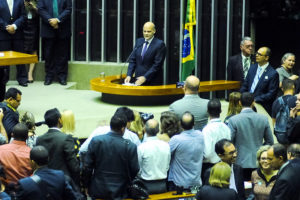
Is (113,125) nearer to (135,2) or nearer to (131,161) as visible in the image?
(131,161)

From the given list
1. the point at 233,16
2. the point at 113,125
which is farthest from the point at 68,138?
the point at 233,16

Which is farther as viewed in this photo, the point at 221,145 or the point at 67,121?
the point at 67,121

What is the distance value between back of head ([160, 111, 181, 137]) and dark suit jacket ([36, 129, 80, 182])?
4.44 feet

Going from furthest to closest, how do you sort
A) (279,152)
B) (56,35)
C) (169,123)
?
(56,35) < (169,123) < (279,152)

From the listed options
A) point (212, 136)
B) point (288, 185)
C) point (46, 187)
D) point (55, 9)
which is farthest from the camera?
point (55, 9)

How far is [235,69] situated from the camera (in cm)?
1639

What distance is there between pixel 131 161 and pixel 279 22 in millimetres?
10528

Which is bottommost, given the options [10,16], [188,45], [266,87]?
[266,87]

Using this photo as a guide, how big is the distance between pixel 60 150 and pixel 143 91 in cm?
512

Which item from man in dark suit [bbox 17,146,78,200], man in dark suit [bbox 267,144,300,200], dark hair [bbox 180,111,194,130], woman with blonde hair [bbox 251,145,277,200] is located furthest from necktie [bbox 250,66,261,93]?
man in dark suit [bbox 17,146,78,200]

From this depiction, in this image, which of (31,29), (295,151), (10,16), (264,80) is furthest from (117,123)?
(31,29)

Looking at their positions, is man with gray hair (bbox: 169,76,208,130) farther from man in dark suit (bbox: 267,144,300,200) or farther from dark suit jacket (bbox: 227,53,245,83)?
dark suit jacket (bbox: 227,53,245,83)

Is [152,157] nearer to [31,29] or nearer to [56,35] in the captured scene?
[56,35]

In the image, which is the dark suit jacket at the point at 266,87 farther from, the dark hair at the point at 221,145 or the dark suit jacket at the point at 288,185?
the dark suit jacket at the point at 288,185
